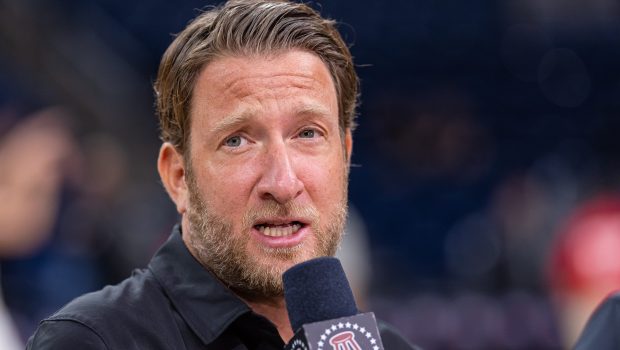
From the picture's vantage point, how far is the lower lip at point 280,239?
2051 millimetres

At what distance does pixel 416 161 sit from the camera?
820cm

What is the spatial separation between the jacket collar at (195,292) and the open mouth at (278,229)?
0.48 ft

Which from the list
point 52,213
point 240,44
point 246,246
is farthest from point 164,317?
point 52,213

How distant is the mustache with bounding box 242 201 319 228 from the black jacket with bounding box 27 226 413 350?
0.16 meters

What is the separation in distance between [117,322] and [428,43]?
278 inches

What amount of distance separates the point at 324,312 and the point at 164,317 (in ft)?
1.48

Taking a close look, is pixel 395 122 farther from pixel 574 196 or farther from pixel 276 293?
pixel 276 293

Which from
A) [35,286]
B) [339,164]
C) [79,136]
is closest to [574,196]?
[79,136]

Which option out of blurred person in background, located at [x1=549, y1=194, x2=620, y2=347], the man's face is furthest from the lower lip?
blurred person in background, located at [x1=549, y1=194, x2=620, y2=347]

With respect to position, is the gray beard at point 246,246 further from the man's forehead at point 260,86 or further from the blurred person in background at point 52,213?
the blurred person in background at point 52,213

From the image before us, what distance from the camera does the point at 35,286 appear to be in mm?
4766

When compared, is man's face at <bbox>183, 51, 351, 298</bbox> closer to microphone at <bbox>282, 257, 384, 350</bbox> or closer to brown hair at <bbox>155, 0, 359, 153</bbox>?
brown hair at <bbox>155, 0, 359, 153</bbox>

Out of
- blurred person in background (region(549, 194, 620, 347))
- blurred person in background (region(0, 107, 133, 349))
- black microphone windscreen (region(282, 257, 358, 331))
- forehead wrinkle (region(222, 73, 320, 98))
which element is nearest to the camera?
black microphone windscreen (region(282, 257, 358, 331))

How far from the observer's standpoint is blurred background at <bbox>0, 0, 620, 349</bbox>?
5.07 meters
